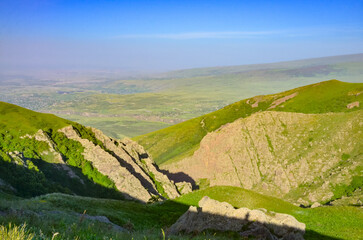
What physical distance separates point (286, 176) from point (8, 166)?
80.0m

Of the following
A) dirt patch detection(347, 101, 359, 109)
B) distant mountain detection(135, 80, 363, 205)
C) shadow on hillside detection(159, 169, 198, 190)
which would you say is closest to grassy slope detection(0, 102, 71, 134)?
shadow on hillside detection(159, 169, 198, 190)

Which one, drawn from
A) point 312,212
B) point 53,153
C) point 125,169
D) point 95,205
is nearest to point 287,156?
point 125,169

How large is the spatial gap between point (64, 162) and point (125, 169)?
49.0 feet

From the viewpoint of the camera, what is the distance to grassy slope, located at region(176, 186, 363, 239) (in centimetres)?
3475

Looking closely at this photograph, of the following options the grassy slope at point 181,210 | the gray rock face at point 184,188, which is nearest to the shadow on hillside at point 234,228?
the grassy slope at point 181,210

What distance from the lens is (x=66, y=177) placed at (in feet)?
221

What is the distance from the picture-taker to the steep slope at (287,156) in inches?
3543

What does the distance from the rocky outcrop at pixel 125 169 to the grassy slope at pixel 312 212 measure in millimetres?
26960

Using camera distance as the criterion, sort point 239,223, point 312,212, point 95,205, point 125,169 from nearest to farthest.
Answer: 1. point 239,223
2. point 95,205
3. point 312,212
4. point 125,169

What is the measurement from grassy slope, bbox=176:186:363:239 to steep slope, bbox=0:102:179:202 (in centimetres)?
2792

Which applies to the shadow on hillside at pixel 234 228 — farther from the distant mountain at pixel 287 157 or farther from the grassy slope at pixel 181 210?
the distant mountain at pixel 287 157

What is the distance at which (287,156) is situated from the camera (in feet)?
344

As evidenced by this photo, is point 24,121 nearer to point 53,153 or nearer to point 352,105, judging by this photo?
point 53,153

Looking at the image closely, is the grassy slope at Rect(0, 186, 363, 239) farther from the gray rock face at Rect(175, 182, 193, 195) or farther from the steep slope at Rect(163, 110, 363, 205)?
the gray rock face at Rect(175, 182, 193, 195)
